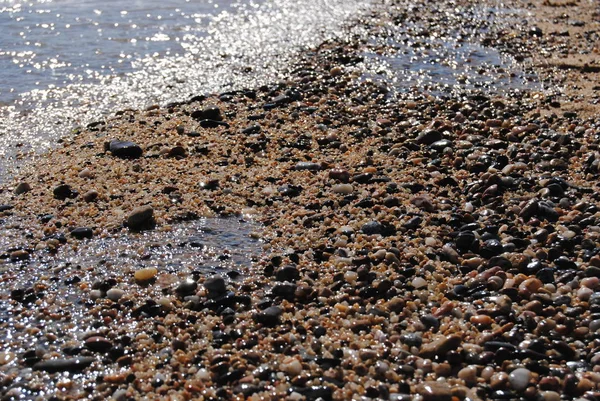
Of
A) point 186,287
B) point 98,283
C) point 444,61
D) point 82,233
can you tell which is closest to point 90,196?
point 82,233

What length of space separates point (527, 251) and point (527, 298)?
0.63m

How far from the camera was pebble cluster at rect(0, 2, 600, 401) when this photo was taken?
401cm

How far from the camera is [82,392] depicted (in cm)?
390

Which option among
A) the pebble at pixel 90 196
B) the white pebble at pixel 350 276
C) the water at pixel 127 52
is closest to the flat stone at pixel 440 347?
the white pebble at pixel 350 276

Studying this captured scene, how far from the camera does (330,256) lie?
205 inches

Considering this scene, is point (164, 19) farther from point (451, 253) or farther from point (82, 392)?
point (82, 392)

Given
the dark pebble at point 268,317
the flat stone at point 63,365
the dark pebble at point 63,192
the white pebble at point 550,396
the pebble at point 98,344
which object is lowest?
the dark pebble at point 63,192

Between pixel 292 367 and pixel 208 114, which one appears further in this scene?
pixel 208 114

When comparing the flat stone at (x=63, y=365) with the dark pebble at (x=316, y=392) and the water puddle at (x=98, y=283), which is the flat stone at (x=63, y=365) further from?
the dark pebble at (x=316, y=392)

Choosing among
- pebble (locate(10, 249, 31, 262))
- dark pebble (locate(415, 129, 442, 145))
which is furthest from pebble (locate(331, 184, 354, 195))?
pebble (locate(10, 249, 31, 262))

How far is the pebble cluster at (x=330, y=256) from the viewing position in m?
4.01

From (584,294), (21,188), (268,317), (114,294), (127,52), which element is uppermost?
(584,294)

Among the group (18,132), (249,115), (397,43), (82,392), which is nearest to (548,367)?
(82,392)

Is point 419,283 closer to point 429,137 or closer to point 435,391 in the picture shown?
point 435,391
